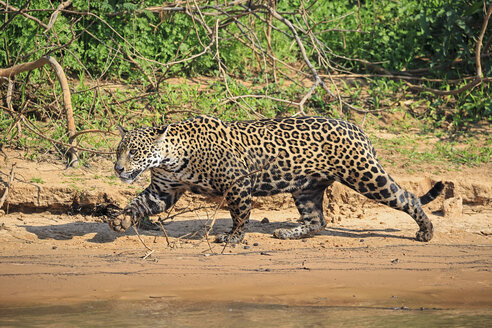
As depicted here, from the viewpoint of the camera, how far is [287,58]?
36.7 feet

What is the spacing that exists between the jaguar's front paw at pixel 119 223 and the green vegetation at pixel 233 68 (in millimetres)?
1900

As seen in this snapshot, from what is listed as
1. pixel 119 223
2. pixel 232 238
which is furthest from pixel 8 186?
pixel 232 238

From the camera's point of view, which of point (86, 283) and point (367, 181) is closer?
point (86, 283)

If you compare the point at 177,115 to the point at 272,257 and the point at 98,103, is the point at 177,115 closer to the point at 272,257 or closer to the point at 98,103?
the point at 98,103

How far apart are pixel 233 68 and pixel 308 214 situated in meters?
4.04

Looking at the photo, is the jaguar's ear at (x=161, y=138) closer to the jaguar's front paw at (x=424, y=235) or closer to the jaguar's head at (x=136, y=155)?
the jaguar's head at (x=136, y=155)

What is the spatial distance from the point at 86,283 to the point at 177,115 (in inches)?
168

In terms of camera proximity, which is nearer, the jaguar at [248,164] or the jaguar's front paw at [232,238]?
the jaguar at [248,164]

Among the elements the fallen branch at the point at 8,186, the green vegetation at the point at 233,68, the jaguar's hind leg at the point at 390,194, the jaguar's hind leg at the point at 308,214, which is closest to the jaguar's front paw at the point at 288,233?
the jaguar's hind leg at the point at 308,214

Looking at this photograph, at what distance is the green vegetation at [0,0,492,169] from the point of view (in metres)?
8.99

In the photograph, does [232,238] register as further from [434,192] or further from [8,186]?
[8,186]

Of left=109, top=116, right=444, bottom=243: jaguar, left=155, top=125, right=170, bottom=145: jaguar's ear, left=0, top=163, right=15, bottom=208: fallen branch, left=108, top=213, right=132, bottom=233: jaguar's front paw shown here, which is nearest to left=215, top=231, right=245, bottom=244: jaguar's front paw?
left=109, top=116, right=444, bottom=243: jaguar

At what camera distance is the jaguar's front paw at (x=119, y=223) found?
6.70 metres

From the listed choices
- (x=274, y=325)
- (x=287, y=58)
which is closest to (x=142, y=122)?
(x=287, y=58)
